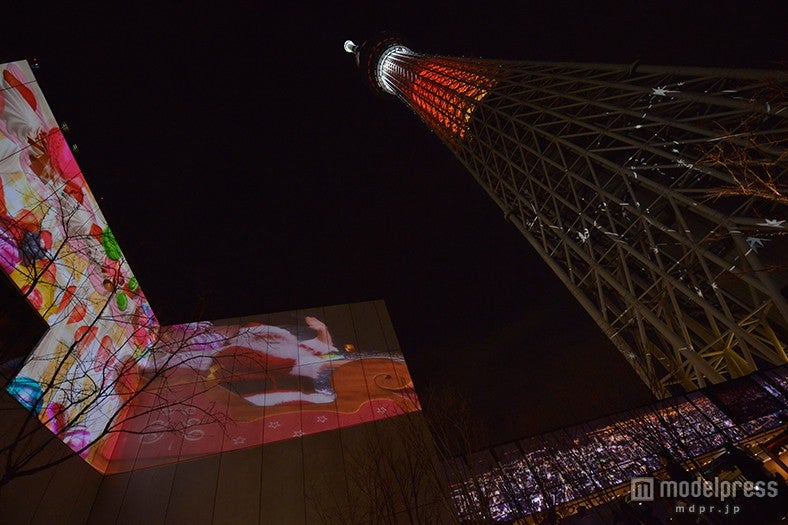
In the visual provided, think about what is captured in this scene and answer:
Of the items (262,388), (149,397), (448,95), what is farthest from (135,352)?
(448,95)

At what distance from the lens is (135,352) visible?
13.2m

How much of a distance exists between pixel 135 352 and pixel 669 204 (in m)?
19.0

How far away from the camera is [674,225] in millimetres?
12594

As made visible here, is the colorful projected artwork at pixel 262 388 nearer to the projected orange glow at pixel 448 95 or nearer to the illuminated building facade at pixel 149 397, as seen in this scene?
the illuminated building facade at pixel 149 397

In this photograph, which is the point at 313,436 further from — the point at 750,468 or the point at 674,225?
the point at 674,225

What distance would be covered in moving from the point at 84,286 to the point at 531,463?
564 inches

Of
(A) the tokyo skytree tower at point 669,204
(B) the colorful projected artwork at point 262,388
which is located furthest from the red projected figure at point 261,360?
(A) the tokyo skytree tower at point 669,204

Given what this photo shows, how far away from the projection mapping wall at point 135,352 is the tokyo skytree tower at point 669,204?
860cm

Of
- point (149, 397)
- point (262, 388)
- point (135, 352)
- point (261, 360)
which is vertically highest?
point (135, 352)

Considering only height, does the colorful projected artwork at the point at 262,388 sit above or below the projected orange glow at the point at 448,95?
below

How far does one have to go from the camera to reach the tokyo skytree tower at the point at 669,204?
29.4 feet

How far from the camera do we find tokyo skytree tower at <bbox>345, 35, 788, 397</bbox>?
8961 millimetres

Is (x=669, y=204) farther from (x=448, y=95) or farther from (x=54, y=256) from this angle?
(x=448, y=95)

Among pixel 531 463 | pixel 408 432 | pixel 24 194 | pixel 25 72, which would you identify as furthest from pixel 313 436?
pixel 25 72
